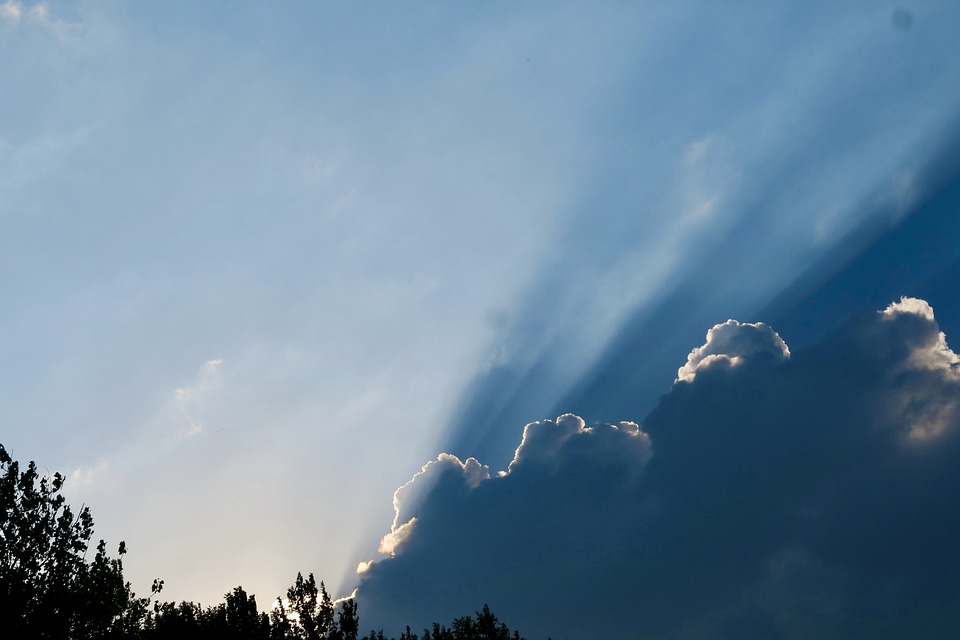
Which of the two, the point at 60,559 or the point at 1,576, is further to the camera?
the point at 60,559

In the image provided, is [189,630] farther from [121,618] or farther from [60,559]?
[60,559]

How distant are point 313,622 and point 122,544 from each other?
2173 centimetres

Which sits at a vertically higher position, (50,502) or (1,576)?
(50,502)

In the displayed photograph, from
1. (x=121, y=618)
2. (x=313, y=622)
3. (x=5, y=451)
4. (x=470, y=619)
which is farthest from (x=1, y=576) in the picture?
(x=470, y=619)

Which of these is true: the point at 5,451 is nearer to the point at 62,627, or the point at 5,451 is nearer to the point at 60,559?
the point at 60,559

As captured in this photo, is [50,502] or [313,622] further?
[313,622]

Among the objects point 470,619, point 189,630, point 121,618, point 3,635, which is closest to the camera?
point 3,635

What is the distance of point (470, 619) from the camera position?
61.0 metres

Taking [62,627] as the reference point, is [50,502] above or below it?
above

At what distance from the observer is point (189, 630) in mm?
47875

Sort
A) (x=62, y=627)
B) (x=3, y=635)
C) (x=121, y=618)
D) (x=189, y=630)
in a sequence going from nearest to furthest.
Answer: (x=3, y=635) → (x=62, y=627) → (x=121, y=618) → (x=189, y=630)

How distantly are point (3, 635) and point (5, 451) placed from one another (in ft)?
27.9

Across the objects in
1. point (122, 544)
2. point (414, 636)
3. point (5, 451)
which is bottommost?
point (414, 636)

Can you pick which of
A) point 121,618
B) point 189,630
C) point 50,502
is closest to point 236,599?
point 189,630
